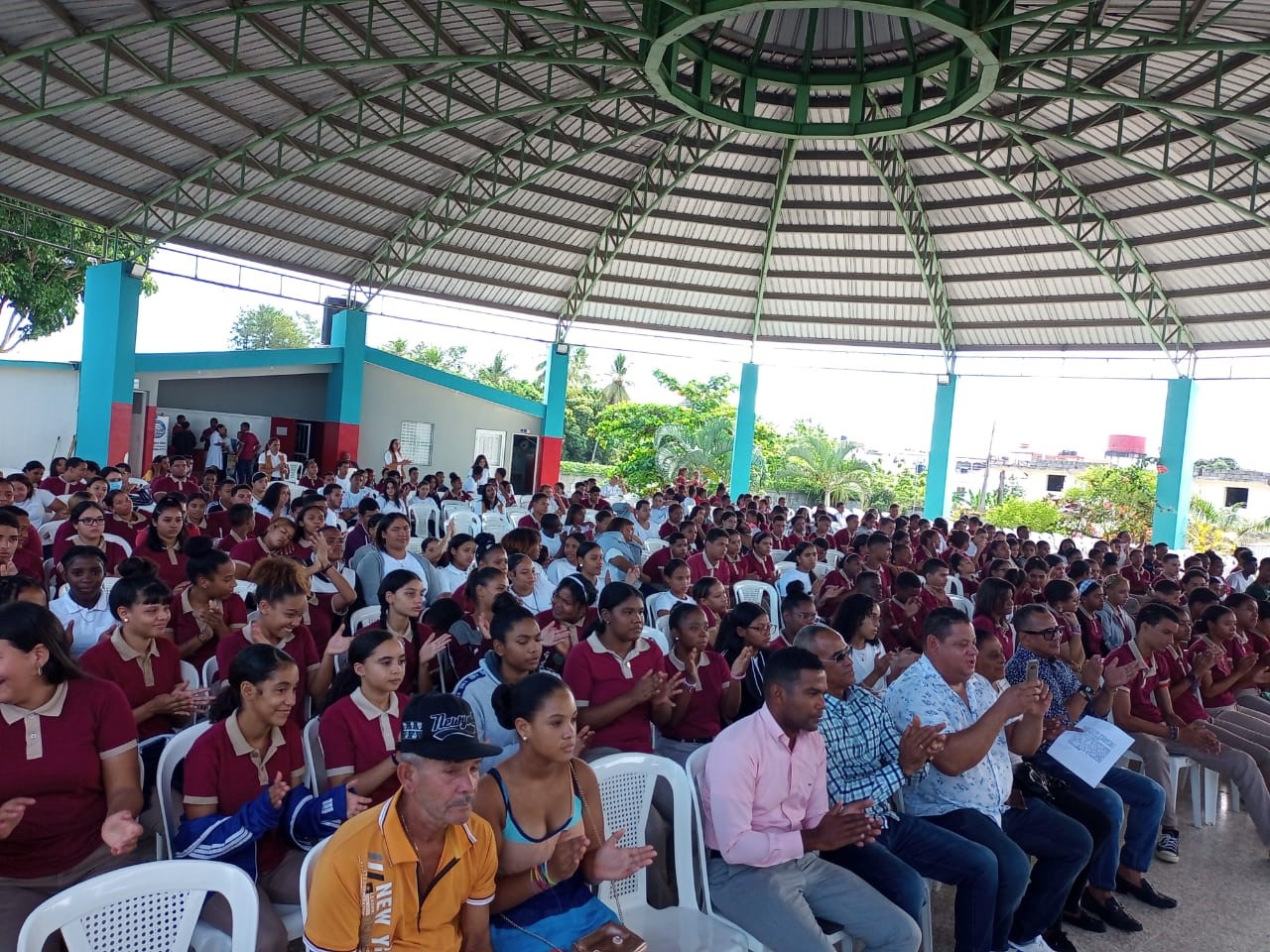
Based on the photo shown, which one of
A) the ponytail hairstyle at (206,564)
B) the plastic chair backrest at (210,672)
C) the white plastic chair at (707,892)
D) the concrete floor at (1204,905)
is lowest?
the concrete floor at (1204,905)

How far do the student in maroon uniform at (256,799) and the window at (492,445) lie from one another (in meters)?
19.0

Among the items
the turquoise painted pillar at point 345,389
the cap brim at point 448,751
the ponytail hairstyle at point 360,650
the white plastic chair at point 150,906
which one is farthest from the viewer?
the turquoise painted pillar at point 345,389

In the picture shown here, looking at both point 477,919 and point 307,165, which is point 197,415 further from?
point 477,919

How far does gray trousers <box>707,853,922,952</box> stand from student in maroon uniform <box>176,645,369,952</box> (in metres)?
1.29

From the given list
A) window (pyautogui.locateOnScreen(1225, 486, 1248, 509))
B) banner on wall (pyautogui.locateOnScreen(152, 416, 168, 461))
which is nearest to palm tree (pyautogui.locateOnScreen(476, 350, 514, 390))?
banner on wall (pyautogui.locateOnScreen(152, 416, 168, 461))

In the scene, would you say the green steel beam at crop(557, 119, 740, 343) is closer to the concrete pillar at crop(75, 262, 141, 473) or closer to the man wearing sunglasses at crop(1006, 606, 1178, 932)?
the concrete pillar at crop(75, 262, 141, 473)

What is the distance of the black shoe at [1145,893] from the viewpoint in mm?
4215

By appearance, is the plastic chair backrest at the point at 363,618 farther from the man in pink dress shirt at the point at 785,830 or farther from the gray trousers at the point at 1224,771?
the gray trousers at the point at 1224,771

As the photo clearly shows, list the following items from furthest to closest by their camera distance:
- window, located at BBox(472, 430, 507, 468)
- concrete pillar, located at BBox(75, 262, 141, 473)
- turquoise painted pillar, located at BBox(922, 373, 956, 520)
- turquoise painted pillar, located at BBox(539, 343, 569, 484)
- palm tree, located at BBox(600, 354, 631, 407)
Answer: palm tree, located at BBox(600, 354, 631, 407) → turquoise painted pillar, located at BBox(539, 343, 569, 484) → window, located at BBox(472, 430, 507, 468) → turquoise painted pillar, located at BBox(922, 373, 956, 520) → concrete pillar, located at BBox(75, 262, 141, 473)

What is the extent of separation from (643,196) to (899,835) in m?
15.3

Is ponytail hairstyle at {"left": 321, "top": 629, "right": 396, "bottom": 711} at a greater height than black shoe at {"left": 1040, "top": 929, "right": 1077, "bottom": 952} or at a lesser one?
greater

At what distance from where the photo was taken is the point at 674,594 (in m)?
6.15

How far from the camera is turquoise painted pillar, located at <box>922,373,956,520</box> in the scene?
20438 mm

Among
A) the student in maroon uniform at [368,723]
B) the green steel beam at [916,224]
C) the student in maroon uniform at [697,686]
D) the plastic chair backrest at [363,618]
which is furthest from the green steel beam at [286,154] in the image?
the student in maroon uniform at [368,723]
